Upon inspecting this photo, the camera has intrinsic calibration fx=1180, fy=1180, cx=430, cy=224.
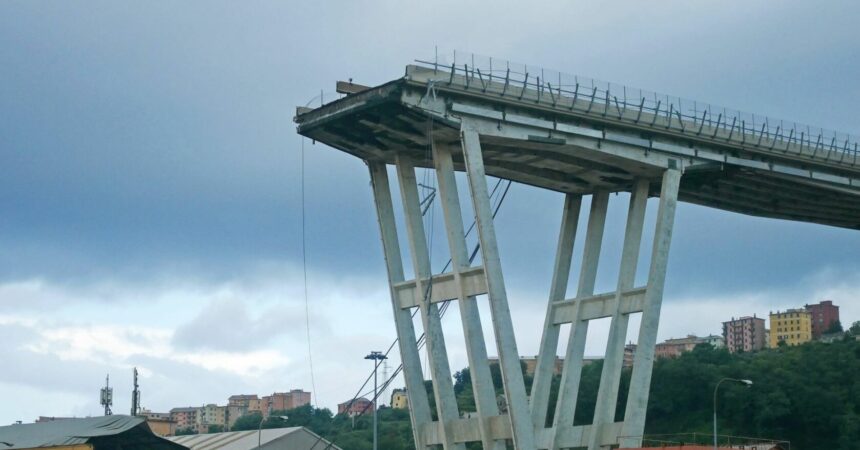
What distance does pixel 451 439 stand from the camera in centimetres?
5647

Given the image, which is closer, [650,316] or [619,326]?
[650,316]

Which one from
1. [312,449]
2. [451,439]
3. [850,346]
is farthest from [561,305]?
[850,346]

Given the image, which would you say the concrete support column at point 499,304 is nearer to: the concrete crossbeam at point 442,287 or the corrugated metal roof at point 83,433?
the concrete crossbeam at point 442,287

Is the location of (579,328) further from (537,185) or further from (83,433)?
(83,433)

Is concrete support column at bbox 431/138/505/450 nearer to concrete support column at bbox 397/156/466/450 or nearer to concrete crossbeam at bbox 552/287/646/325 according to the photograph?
concrete support column at bbox 397/156/466/450

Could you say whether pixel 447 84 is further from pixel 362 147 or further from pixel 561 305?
pixel 561 305

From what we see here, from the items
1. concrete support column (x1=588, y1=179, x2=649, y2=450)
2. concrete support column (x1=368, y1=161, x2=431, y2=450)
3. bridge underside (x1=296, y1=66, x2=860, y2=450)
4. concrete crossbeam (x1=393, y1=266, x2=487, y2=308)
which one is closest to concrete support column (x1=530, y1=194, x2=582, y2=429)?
bridge underside (x1=296, y1=66, x2=860, y2=450)

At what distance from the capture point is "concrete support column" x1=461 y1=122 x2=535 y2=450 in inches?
2095

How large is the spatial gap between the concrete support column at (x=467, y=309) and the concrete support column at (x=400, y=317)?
395 centimetres

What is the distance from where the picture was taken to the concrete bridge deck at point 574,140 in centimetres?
5462

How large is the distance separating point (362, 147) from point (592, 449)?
66.1 feet

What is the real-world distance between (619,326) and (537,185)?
916 centimetres

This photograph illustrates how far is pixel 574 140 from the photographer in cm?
5816

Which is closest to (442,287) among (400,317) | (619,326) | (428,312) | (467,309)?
(428,312)
